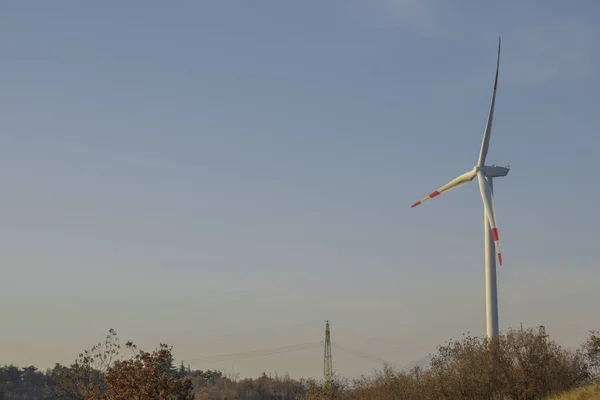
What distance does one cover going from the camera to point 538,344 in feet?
193

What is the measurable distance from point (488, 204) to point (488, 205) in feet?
0.92

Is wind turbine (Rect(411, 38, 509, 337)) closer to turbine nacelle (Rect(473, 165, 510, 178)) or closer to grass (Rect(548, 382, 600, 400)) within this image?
turbine nacelle (Rect(473, 165, 510, 178))

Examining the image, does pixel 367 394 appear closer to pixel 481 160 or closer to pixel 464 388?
pixel 464 388

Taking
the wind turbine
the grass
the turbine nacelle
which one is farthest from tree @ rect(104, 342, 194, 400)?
the turbine nacelle

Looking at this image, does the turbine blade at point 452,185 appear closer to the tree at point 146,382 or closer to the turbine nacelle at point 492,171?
the turbine nacelle at point 492,171

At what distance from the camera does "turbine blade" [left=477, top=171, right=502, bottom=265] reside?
8019cm

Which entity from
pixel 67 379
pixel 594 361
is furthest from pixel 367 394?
pixel 67 379

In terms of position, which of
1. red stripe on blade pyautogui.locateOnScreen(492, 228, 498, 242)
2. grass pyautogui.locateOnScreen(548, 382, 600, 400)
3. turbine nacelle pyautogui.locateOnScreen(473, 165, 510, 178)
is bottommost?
grass pyautogui.locateOnScreen(548, 382, 600, 400)

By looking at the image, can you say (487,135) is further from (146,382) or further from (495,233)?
(146,382)

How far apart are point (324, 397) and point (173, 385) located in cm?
2968

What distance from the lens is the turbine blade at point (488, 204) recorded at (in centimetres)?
8019

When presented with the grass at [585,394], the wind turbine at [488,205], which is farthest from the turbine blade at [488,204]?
the grass at [585,394]

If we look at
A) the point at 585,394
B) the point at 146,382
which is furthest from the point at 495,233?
the point at 146,382

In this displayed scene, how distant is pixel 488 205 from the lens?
86.6 m
